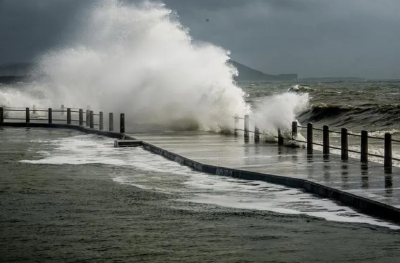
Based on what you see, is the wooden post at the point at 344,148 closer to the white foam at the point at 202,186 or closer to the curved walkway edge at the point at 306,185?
the curved walkway edge at the point at 306,185

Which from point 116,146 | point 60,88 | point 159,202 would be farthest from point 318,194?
point 60,88

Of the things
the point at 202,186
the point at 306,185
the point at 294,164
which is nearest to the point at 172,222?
the point at 306,185

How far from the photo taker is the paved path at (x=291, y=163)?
1522 centimetres

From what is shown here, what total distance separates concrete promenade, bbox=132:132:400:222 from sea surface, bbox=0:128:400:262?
779 mm

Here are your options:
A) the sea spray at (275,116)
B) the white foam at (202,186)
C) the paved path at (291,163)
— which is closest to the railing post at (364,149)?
the paved path at (291,163)

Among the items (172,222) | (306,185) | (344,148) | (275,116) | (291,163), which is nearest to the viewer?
(172,222)

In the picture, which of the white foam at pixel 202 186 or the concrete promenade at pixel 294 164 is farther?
the concrete promenade at pixel 294 164

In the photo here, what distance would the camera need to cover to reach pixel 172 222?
11969 millimetres

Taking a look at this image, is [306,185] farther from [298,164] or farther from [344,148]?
[344,148]

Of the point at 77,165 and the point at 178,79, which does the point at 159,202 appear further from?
the point at 178,79

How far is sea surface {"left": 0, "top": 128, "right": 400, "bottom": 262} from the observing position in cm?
973

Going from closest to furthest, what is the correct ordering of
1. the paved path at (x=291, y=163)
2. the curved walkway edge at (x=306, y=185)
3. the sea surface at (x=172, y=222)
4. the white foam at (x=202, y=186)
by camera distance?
1. the sea surface at (x=172, y=222)
2. the curved walkway edge at (x=306, y=185)
3. the white foam at (x=202, y=186)
4. the paved path at (x=291, y=163)

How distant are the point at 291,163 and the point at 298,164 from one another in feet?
1.02

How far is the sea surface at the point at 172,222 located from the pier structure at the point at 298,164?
0.39 m
